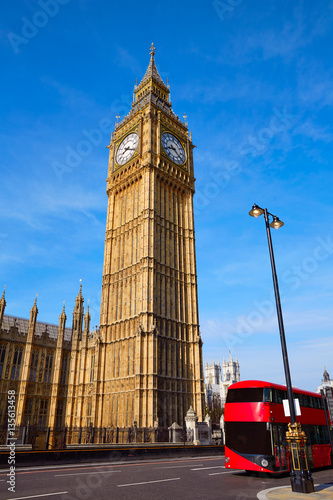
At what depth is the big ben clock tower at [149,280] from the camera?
39344mm

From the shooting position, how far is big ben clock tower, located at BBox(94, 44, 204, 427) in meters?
39.3

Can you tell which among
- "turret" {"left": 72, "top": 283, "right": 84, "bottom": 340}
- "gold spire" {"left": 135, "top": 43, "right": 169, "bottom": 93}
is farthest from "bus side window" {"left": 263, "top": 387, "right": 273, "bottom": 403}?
"gold spire" {"left": 135, "top": 43, "right": 169, "bottom": 93}

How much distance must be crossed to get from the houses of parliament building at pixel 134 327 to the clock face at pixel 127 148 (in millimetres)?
196

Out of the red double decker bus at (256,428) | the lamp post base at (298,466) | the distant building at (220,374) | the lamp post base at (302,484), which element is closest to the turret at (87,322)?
the red double decker bus at (256,428)

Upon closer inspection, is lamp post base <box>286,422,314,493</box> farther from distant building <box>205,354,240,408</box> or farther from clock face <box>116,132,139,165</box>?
distant building <box>205,354,240,408</box>

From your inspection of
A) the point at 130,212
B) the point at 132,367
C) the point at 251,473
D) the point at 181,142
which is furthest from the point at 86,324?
the point at 251,473

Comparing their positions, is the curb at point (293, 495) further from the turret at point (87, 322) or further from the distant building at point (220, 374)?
the distant building at point (220, 374)

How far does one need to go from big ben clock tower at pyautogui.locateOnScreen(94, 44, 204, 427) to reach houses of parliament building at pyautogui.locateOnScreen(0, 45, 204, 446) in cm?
12

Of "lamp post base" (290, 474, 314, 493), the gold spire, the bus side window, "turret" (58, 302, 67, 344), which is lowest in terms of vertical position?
"lamp post base" (290, 474, 314, 493)

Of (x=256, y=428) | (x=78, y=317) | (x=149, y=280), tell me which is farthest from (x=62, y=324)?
(x=256, y=428)

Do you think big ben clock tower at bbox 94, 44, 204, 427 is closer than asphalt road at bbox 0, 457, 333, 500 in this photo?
No

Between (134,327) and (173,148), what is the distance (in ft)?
87.4

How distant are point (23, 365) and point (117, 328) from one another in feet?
41.5

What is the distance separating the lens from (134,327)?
138ft
